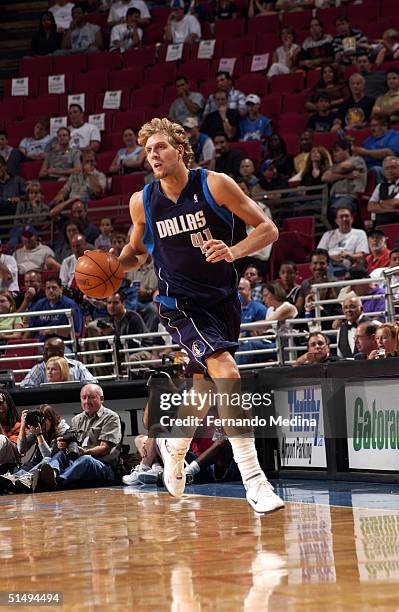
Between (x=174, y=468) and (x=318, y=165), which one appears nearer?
(x=174, y=468)

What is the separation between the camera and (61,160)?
15961mm

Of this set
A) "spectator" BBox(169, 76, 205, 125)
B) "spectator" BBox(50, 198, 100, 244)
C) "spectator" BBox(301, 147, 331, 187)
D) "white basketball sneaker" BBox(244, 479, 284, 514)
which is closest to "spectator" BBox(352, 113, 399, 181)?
"spectator" BBox(301, 147, 331, 187)

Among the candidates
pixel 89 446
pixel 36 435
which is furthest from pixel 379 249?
pixel 36 435

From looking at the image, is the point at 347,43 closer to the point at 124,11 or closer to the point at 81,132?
the point at 81,132

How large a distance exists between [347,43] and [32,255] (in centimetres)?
537

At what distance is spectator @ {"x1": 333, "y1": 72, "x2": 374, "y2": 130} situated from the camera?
1375cm

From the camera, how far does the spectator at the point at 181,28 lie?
17.4 m

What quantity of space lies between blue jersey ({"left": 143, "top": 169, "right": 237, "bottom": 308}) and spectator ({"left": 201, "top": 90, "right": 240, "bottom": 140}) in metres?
9.20

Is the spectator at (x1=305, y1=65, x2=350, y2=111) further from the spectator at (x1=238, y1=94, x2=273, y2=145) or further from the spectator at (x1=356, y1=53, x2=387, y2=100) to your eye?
the spectator at (x1=238, y1=94, x2=273, y2=145)

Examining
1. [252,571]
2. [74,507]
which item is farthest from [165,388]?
[252,571]

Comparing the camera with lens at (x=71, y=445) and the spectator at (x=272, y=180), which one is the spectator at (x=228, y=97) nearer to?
the spectator at (x=272, y=180)

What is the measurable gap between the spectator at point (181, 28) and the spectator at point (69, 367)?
8.22 metres

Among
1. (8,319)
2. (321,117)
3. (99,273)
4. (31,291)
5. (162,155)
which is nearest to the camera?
(162,155)

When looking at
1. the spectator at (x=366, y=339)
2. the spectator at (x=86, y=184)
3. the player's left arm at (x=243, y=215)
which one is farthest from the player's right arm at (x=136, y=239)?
the spectator at (x=86, y=184)
